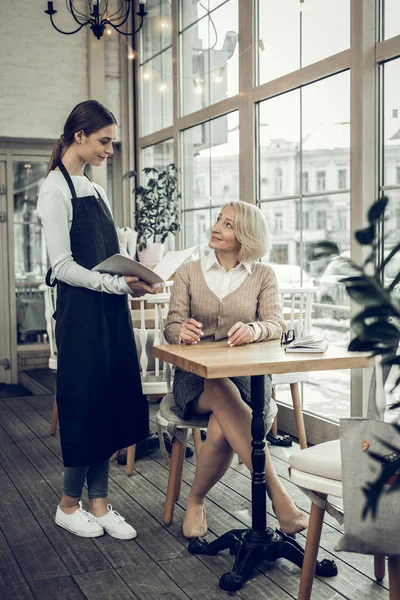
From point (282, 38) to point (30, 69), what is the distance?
9.23 ft

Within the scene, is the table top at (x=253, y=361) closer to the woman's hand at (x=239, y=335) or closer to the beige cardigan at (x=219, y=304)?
the woman's hand at (x=239, y=335)

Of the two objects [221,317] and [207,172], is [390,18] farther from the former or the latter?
[207,172]

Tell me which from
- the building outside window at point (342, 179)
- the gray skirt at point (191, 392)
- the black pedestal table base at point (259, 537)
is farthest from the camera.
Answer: the building outside window at point (342, 179)

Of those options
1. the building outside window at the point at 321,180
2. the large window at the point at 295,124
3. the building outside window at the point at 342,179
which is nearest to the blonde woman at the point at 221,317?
the large window at the point at 295,124

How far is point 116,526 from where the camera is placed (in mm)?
2828

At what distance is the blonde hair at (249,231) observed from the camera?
9.41 ft

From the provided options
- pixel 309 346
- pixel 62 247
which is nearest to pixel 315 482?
pixel 309 346

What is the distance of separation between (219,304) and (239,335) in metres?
0.29

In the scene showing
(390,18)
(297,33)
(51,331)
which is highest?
(297,33)

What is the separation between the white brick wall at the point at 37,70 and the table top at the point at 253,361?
435cm

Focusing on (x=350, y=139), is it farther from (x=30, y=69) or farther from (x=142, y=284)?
(x=30, y=69)

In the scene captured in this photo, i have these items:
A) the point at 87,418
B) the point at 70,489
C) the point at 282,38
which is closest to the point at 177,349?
the point at 87,418

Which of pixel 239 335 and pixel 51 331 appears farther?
pixel 51 331

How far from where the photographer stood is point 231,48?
4.94m
